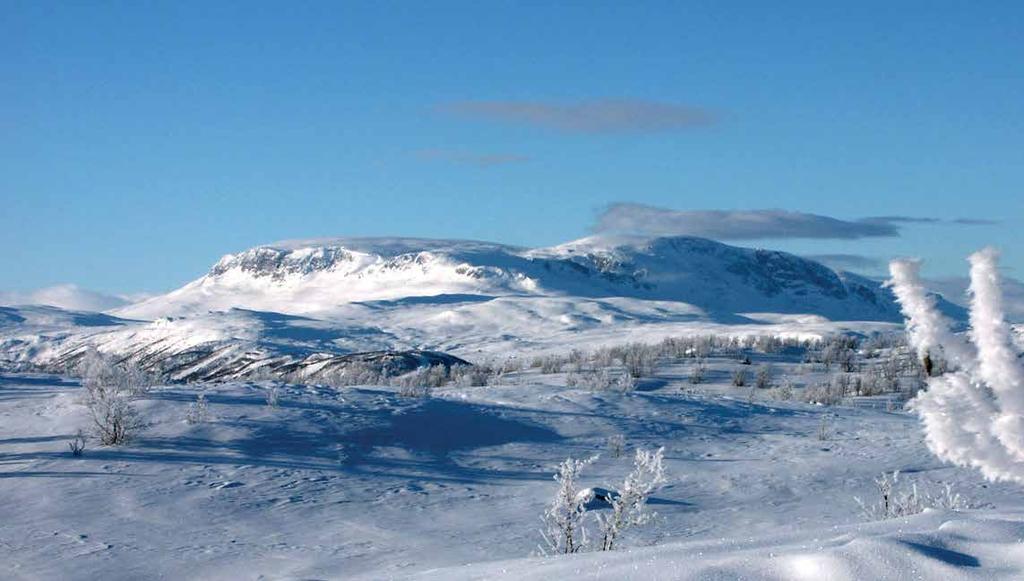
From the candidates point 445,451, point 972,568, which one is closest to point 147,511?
point 445,451

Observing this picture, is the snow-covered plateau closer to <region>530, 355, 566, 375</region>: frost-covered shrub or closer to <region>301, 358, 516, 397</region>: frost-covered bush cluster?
<region>301, 358, 516, 397</region>: frost-covered bush cluster

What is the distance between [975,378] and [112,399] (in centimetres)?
1420

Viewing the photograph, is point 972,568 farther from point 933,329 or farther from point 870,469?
point 870,469

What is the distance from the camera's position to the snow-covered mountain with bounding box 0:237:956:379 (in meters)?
76.7

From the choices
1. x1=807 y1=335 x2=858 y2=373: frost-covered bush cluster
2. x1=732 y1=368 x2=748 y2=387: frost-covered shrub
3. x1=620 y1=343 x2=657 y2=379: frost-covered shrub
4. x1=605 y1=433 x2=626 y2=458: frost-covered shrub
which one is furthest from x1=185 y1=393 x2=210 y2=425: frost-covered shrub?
x1=807 y1=335 x2=858 y2=373: frost-covered bush cluster

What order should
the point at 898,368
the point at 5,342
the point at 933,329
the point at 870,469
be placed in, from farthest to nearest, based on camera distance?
the point at 5,342 → the point at 898,368 → the point at 870,469 → the point at 933,329

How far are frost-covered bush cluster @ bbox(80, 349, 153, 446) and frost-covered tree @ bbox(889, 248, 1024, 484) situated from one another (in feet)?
45.2

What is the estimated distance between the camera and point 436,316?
110312mm

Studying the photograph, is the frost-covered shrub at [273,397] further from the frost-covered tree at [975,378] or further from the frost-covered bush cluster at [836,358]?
the frost-covered bush cluster at [836,358]

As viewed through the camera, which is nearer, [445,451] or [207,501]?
Result: [207,501]

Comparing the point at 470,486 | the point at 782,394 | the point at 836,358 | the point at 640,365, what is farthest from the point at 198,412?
the point at 836,358

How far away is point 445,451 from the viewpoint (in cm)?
1748

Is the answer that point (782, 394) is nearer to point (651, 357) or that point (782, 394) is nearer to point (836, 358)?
point (651, 357)

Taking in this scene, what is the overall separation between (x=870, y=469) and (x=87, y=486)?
12069 mm
